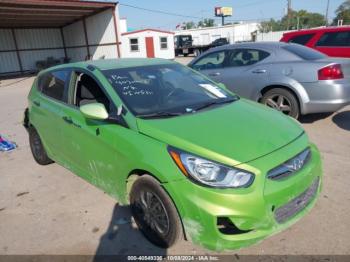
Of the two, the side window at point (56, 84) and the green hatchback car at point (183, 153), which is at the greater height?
the side window at point (56, 84)

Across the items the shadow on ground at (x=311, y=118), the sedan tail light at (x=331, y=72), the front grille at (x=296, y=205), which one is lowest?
the shadow on ground at (x=311, y=118)

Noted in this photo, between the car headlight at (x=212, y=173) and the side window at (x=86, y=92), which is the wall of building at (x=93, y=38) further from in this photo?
the car headlight at (x=212, y=173)

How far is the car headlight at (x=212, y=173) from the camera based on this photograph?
236cm

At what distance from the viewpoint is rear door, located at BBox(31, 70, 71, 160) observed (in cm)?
394

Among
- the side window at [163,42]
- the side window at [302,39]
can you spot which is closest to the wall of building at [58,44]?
the side window at [163,42]

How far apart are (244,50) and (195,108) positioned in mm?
3734

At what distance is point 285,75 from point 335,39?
463 cm


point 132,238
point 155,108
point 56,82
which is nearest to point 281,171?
point 155,108

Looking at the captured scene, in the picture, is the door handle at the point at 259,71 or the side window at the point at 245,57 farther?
the side window at the point at 245,57

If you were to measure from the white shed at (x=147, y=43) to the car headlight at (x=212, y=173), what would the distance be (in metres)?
25.0

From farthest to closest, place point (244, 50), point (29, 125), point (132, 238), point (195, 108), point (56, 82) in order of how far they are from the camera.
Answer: point (244, 50) → point (29, 125) → point (56, 82) → point (195, 108) → point (132, 238)

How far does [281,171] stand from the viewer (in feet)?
8.12

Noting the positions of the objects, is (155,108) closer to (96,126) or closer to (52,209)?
(96,126)

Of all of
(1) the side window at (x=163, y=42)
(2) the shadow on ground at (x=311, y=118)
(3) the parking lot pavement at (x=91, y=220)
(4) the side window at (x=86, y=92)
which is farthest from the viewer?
(1) the side window at (x=163, y=42)
